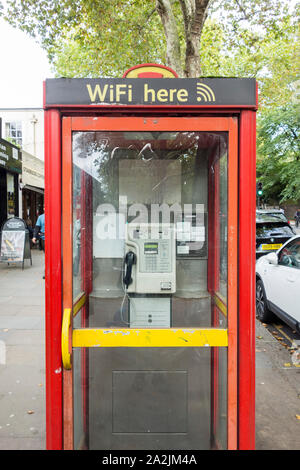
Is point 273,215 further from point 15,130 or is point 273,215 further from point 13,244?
point 15,130

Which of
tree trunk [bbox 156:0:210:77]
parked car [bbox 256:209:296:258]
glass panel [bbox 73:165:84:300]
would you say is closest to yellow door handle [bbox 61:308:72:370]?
glass panel [bbox 73:165:84:300]

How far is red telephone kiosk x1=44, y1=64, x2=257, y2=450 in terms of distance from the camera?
2.04 meters

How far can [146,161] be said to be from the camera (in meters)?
2.89

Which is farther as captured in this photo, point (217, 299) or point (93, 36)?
point (93, 36)

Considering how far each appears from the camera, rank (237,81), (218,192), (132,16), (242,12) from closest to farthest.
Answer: (237,81) < (218,192) < (242,12) < (132,16)

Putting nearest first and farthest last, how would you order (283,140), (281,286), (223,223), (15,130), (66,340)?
(66,340) → (223,223) → (281,286) → (283,140) → (15,130)

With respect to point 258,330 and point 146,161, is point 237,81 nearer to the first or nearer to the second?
point 146,161

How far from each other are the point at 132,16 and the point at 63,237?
10851 mm

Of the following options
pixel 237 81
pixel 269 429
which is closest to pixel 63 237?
pixel 237 81

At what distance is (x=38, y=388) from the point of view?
12.0 feet

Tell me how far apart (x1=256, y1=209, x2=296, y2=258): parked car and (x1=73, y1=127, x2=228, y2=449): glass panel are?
21.5ft

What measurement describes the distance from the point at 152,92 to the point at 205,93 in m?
0.30

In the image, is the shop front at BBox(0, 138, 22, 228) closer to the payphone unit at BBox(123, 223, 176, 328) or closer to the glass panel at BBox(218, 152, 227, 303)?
the payphone unit at BBox(123, 223, 176, 328)

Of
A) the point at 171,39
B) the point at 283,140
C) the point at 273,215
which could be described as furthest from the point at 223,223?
the point at 283,140
